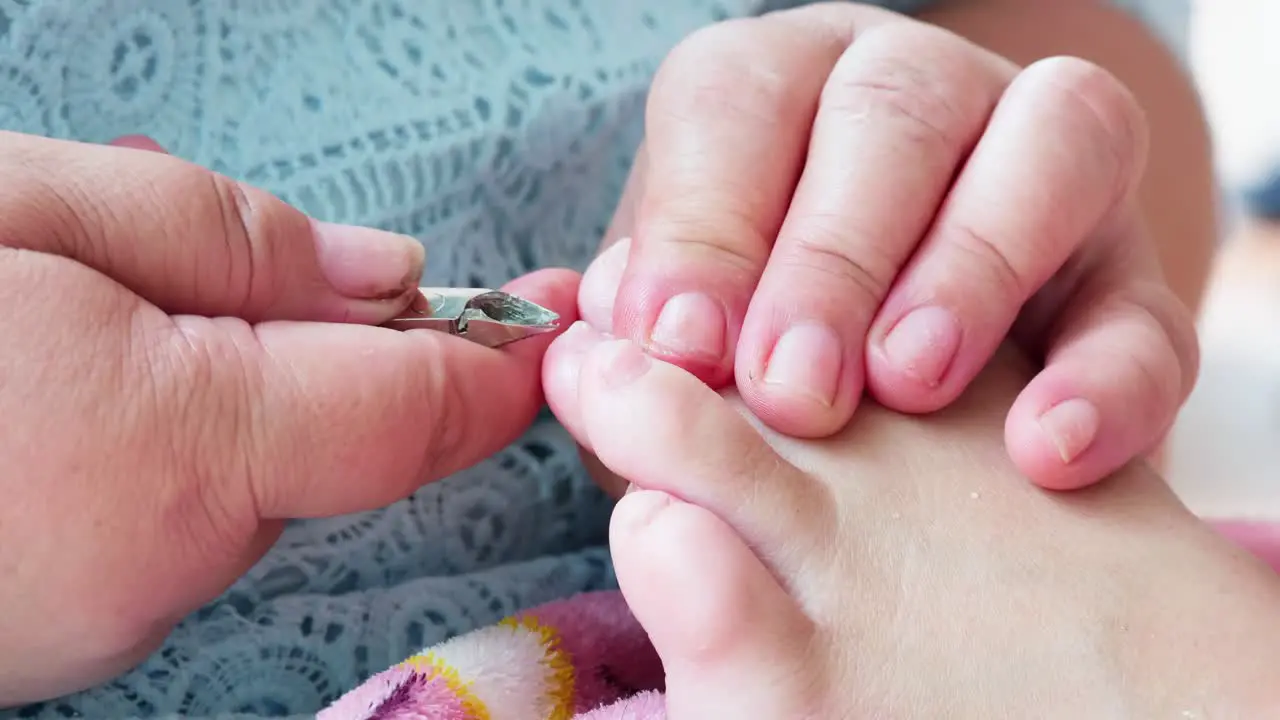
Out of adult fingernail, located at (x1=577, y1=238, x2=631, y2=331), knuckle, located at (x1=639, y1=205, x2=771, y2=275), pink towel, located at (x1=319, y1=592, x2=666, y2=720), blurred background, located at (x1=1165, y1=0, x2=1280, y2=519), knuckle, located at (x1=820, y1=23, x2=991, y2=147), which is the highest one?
knuckle, located at (x1=820, y1=23, x2=991, y2=147)

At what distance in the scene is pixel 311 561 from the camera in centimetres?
54

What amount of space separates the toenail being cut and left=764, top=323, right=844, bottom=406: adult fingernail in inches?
5.0

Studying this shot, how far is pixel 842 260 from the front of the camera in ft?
1.53

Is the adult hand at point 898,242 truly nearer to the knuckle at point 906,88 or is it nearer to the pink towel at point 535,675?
the knuckle at point 906,88

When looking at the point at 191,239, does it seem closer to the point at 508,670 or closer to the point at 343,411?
the point at 343,411

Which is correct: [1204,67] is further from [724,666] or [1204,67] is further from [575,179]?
[724,666]

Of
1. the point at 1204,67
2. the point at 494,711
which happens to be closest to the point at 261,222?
the point at 494,711

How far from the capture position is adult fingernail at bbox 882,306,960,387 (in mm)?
446

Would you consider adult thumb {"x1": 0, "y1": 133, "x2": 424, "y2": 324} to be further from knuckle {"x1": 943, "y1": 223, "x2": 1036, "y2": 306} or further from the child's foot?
knuckle {"x1": 943, "y1": 223, "x2": 1036, "y2": 306}

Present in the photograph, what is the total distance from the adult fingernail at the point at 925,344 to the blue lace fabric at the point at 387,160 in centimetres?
23

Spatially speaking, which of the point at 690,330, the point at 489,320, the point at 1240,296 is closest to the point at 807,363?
the point at 690,330

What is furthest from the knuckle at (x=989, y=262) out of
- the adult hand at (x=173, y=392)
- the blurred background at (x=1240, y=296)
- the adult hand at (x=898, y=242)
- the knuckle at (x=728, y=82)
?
the blurred background at (x=1240, y=296)

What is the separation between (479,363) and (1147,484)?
312 mm

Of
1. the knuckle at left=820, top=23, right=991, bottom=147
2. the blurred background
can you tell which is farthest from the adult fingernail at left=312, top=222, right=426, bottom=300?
the blurred background
